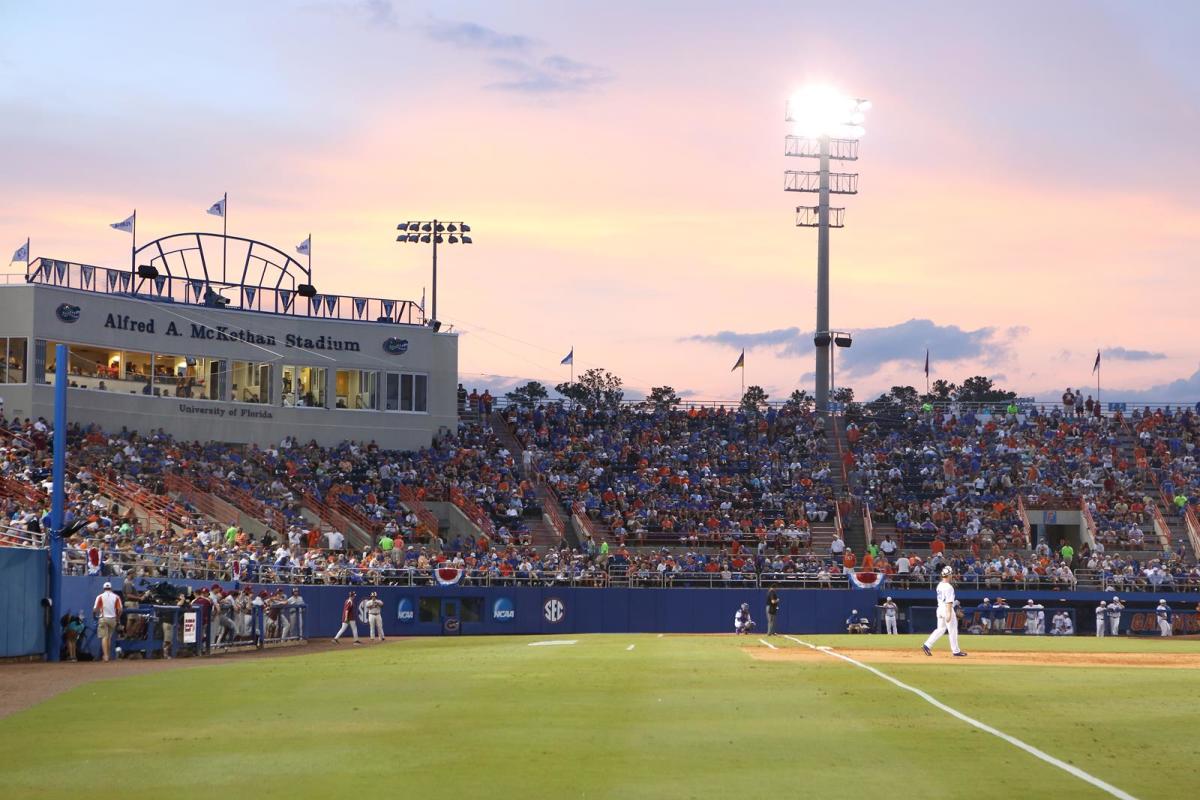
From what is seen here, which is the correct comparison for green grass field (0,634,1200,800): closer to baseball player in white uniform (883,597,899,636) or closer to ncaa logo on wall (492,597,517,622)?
baseball player in white uniform (883,597,899,636)

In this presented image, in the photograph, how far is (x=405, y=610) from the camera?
175 feet

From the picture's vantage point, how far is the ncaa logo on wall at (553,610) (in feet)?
179

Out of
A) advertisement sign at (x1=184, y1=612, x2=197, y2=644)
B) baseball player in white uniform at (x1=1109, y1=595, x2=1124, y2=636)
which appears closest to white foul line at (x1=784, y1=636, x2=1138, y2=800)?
advertisement sign at (x1=184, y1=612, x2=197, y2=644)

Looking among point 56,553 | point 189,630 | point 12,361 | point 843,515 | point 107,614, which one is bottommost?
point 189,630

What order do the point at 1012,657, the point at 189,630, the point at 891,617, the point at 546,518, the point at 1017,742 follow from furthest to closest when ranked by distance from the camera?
the point at 546,518 < the point at 891,617 < the point at 189,630 < the point at 1012,657 < the point at 1017,742

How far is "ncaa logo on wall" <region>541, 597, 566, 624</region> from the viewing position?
54.5m

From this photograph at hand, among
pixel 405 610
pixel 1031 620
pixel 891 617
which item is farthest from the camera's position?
pixel 1031 620

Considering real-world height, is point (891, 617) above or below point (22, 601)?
below

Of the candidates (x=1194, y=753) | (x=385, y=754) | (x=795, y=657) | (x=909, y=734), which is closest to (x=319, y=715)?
(x=385, y=754)

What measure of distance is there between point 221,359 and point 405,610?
1812 cm

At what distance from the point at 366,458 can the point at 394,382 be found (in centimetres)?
613

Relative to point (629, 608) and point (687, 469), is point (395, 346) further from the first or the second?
point (629, 608)

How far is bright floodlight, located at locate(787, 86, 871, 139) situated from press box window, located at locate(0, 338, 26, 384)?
38.8 meters

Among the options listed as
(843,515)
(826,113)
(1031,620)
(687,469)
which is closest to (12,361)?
(687,469)
